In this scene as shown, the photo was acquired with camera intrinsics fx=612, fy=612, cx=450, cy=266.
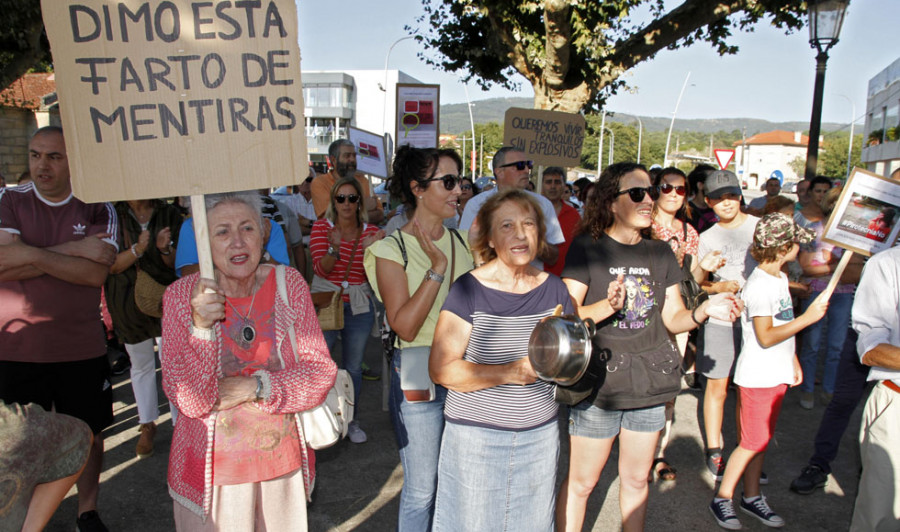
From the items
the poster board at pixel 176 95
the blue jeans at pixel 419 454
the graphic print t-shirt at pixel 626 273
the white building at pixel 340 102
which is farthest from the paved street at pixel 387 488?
the white building at pixel 340 102

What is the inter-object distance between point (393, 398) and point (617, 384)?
1.10m

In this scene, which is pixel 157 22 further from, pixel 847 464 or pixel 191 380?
pixel 847 464

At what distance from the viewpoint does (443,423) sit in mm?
2945

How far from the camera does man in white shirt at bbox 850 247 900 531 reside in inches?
103

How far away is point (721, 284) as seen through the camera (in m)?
4.38

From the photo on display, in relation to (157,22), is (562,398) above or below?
below

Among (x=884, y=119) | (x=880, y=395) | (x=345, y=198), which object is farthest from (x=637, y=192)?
(x=884, y=119)

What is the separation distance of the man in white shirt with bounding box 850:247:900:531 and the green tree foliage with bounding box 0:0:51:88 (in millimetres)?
12609

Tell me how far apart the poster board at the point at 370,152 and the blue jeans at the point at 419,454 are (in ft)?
17.2

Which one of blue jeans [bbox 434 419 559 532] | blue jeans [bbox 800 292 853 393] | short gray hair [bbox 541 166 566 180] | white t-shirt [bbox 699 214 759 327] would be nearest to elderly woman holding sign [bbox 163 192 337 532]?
blue jeans [bbox 434 419 559 532]

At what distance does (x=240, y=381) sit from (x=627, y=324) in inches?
73.1

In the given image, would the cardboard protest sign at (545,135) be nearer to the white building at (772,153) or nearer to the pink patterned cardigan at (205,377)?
the pink patterned cardigan at (205,377)

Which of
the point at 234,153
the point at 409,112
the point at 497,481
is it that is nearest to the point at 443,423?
the point at 497,481

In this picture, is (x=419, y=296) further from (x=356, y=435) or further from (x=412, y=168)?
(x=356, y=435)
